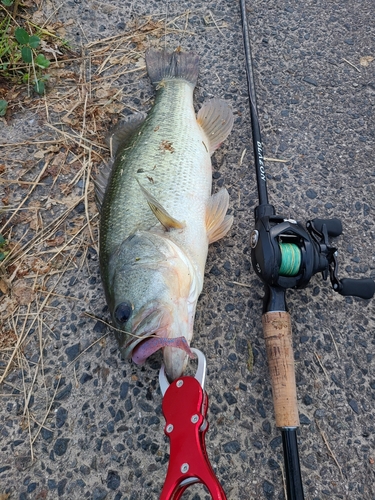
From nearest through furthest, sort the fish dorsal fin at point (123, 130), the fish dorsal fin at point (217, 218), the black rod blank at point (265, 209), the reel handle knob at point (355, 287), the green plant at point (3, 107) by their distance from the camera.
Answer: the black rod blank at point (265, 209)
the reel handle knob at point (355, 287)
the fish dorsal fin at point (217, 218)
the fish dorsal fin at point (123, 130)
the green plant at point (3, 107)

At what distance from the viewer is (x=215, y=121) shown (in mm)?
3092

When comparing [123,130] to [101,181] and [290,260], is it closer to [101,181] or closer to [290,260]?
[101,181]

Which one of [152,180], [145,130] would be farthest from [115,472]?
[145,130]

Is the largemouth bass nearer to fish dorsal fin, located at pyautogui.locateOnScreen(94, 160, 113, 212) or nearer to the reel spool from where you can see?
fish dorsal fin, located at pyautogui.locateOnScreen(94, 160, 113, 212)

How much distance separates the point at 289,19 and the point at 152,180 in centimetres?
266

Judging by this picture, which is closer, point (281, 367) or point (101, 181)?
point (281, 367)

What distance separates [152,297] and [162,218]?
50 cm

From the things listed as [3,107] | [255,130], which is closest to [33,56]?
[3,107]

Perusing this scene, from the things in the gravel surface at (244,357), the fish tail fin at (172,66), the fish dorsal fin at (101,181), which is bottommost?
the gravel surface at (244,357)

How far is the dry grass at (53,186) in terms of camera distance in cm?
252

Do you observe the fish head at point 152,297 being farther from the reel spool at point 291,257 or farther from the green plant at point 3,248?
the green plant at point 3,248

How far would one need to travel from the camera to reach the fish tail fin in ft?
11.0

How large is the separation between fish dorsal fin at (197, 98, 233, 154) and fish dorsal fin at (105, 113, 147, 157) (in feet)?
1.55

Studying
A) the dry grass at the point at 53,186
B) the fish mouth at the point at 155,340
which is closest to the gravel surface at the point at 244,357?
the dry grass at the point at 53,186
